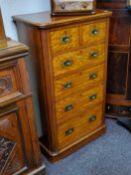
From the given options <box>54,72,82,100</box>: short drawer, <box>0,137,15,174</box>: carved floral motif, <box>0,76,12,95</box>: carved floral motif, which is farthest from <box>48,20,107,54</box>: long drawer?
<box>0,137,15,174</box>: carved floral motif

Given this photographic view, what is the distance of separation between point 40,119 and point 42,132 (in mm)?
113

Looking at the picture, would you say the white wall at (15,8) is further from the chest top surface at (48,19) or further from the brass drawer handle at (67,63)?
the brass drawer handle at (67,63)

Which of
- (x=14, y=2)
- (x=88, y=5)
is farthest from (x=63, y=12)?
(x=14, y=2)

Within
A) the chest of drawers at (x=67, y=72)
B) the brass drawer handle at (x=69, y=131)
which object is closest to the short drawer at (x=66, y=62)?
the chest of drawers at (x=67, y=72)

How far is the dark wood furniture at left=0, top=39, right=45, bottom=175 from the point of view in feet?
A: 3.82

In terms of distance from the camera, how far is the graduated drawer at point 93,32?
59.0 inches

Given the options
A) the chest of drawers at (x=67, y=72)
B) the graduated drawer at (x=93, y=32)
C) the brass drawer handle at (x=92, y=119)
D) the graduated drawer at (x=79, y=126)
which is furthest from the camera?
the brass drawer handle at (x=92, y=119)

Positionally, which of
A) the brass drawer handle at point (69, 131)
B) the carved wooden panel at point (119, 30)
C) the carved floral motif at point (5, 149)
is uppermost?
the carved wooden panel at point (119, 30)

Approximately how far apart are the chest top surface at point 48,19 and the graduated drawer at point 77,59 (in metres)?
0.21

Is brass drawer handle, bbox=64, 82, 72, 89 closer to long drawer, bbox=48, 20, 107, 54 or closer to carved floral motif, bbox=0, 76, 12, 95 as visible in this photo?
long drawer, bbox=48, 20, 107, 54

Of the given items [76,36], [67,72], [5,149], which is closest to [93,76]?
[67,72]

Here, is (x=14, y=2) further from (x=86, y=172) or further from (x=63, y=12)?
(x=86, y=172)

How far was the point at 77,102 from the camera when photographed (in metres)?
1.69

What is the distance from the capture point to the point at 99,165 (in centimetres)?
171
